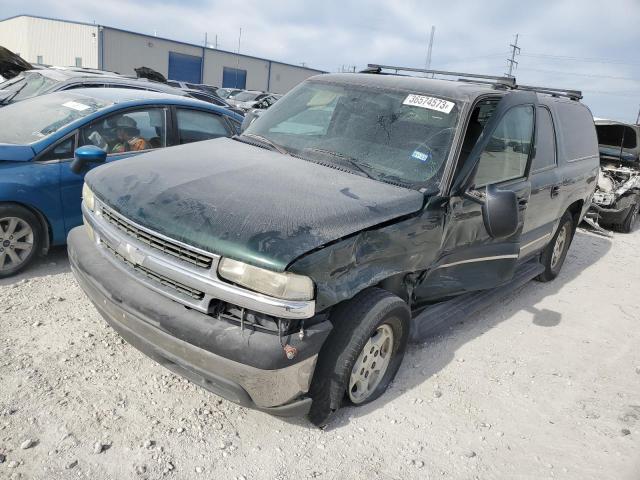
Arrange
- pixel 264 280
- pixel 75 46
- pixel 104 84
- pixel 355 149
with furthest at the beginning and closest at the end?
pixel 75 46 → pixel 104 84 → pixel 355 149 → pixel 264 280

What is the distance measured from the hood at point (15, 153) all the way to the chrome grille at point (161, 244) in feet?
6.02

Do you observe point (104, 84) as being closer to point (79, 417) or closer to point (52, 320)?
point (52, 320)

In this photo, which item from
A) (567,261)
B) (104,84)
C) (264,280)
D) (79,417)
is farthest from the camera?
(104,84)

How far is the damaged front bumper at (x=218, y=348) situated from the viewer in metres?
2.32

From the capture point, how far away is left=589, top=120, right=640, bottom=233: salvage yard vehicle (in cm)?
897

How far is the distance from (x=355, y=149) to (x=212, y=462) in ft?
6.85

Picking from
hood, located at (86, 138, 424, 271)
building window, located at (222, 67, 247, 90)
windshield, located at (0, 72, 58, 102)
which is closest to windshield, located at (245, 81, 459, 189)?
hood, located at (86, 138, 424, 271)

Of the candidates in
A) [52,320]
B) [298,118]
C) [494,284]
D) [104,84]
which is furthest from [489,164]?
[104,84]

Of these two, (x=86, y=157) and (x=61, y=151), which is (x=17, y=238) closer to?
(x=61, y=151)

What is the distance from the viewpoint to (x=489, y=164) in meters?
3.61

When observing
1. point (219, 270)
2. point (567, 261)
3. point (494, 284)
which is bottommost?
point (567, 261)

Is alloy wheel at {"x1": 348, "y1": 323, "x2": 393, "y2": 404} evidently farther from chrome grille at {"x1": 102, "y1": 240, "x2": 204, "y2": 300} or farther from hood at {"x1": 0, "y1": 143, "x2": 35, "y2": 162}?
hood at {"x1": 0, "y1": 143, "x2": 35, "y2": 162}

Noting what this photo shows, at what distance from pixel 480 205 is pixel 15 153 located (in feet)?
11.9

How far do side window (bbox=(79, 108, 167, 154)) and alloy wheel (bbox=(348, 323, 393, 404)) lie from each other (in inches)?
125
